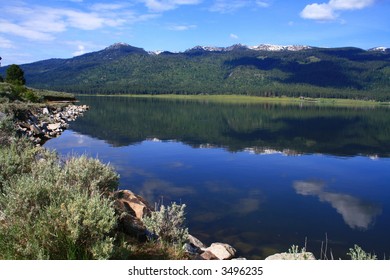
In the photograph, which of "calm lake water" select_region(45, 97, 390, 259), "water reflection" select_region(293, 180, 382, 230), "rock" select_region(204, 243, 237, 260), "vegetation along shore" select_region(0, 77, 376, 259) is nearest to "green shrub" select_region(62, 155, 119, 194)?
"vegetation along shore" select_region(0, 77, 376, 259)

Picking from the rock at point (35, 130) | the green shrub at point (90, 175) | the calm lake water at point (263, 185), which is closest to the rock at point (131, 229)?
the green shrub at point (90, 175)

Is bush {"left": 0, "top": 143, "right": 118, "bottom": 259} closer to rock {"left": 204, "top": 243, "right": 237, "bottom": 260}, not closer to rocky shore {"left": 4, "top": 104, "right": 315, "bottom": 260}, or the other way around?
rocky shore {"left": 4, "top": 104, "right": 315, "bottom": 260}

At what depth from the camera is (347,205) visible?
75.4 ft

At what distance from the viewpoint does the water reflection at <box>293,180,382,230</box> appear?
20375 mm

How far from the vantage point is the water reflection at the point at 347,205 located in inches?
802

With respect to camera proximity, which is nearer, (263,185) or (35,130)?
(263,185)

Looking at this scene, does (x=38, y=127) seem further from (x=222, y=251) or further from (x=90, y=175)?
(x=90, y=175)

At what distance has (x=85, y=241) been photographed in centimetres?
670

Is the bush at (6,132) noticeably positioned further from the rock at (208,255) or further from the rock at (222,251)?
the rock at (208,255)

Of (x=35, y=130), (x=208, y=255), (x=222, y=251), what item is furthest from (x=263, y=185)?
(x=35, y=130)

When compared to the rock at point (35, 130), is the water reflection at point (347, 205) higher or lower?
lower
